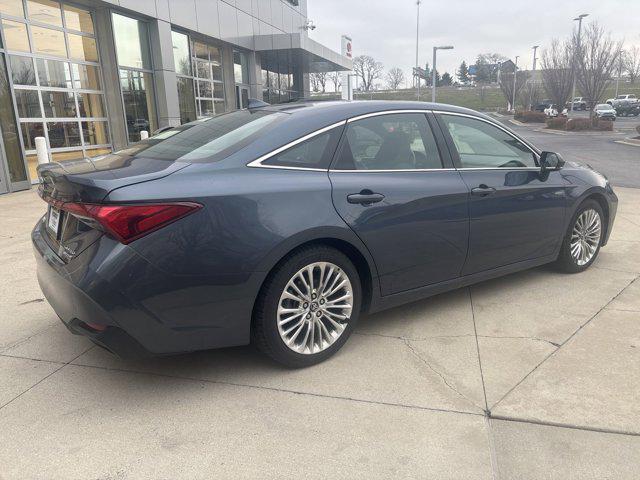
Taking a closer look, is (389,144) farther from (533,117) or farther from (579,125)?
(533,117)

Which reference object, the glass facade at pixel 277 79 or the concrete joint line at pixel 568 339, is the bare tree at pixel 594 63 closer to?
A: the glass facade at pixel 277 79

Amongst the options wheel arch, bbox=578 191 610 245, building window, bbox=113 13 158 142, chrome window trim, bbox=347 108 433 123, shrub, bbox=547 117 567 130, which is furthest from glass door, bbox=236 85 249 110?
shrub, bbox=547 117 567 130

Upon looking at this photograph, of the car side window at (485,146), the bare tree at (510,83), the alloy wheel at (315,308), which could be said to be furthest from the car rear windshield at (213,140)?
the bare tree at (510,83)

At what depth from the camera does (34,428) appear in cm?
257

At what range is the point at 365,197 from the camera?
317 cm

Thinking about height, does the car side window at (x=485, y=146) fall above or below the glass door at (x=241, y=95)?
below

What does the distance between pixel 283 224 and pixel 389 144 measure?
1.11 meters

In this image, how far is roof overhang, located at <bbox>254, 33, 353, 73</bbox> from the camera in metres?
19.9

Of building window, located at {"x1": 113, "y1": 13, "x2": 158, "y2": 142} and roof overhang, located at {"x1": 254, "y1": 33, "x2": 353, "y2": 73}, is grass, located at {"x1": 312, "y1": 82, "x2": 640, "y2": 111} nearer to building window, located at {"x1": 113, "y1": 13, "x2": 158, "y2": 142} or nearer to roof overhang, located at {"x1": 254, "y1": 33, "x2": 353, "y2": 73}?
roof overhang, located at {"x1": 254, "y1": 33, "x2": 353, "y2": 73}

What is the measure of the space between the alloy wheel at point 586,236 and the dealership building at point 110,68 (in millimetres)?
10104

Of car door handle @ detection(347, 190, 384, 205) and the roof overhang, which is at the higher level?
the roof overhang

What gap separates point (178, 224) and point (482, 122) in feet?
8.80

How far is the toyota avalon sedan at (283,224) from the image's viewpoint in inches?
99.0

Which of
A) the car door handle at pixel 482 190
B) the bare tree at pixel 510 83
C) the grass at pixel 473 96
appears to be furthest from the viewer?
the grass at pixel 473 96
